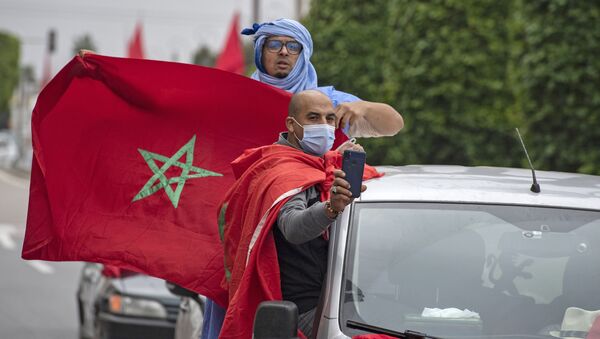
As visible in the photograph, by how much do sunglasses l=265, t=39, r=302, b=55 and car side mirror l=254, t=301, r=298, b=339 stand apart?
192cm

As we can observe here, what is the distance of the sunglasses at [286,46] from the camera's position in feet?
19.7

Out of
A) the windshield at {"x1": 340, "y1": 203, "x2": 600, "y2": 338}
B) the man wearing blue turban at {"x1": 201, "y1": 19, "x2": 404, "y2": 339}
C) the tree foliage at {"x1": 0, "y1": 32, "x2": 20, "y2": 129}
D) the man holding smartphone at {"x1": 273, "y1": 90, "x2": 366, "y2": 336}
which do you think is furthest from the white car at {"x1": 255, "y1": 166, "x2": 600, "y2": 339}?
the tree foliage at {"x1": 0, "y1": 32, "x2": 20, "y2": 129}

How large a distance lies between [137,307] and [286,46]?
5.38 metres

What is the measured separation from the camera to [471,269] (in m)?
4.83

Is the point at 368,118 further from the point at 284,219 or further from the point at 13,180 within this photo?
the point at 13,180

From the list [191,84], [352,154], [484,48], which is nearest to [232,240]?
[352,154]

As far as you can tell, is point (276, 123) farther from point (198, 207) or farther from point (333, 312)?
point (333, 312)

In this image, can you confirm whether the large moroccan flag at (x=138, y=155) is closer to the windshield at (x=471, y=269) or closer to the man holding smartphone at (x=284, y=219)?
the man holding smartphone at (x=284, y=219)

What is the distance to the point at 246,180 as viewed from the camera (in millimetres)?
5090

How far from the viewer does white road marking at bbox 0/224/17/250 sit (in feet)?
83.3

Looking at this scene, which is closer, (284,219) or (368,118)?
(284,219)

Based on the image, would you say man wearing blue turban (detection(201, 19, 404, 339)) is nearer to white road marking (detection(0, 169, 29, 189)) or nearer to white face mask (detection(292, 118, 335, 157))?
white face mask (detection(292, 118, 335, 157))

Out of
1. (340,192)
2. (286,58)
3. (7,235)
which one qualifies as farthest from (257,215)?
(7,235)

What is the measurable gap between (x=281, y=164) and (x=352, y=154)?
693mm
